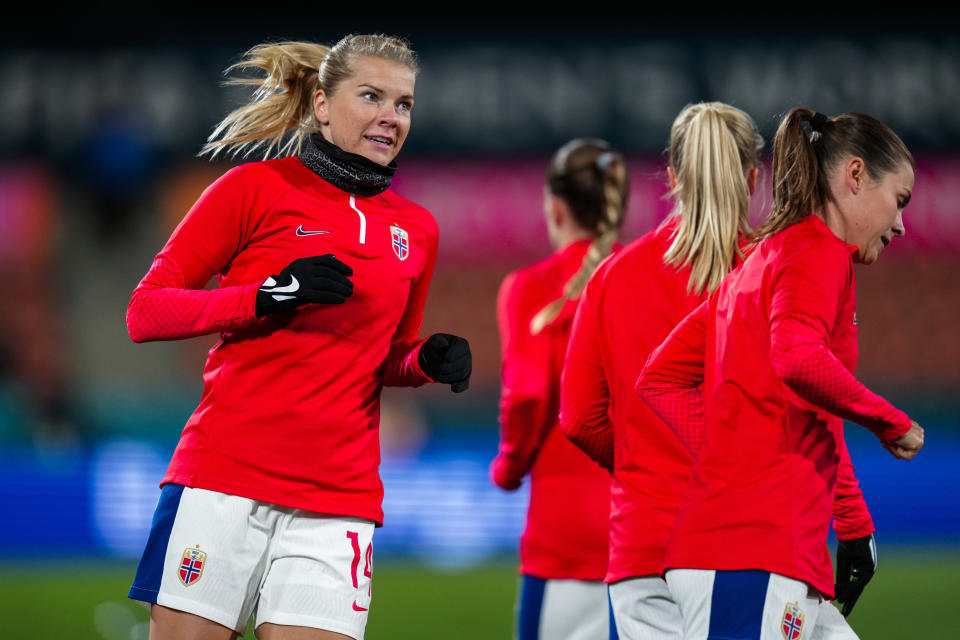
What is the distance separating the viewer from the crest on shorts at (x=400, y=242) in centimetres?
322

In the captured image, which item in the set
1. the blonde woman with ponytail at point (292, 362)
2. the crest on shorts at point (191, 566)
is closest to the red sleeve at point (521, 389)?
the blonde woman with ponytail at point (292, 362)

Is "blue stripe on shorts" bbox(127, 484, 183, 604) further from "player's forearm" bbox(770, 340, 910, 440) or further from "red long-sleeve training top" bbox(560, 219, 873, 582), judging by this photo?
"player's forearm" bbox(770, 340, 910, 440)

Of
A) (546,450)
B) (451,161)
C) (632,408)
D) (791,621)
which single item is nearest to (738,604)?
(791,621)

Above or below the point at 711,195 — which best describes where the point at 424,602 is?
below

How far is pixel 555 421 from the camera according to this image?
418 centimetres

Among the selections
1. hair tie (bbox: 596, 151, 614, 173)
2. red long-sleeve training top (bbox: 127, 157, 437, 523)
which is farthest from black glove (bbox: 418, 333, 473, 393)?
hair tie (bbox: 596, 151, 614, 173)

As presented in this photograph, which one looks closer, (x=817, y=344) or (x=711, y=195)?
(x=817, y=344)

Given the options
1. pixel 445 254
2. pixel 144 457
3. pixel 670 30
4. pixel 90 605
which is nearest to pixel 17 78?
pixel 445 254

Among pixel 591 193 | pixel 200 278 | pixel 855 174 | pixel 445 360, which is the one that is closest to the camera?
pixel 855 174

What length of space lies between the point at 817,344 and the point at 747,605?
0.59 metres

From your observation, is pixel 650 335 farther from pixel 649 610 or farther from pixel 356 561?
pixel 356 561

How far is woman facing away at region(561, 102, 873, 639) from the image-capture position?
3.06 meters

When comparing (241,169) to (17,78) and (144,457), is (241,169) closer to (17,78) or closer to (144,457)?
(144,457)

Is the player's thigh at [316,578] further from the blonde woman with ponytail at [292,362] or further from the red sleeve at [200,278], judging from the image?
the red sleeve at [200,278]
